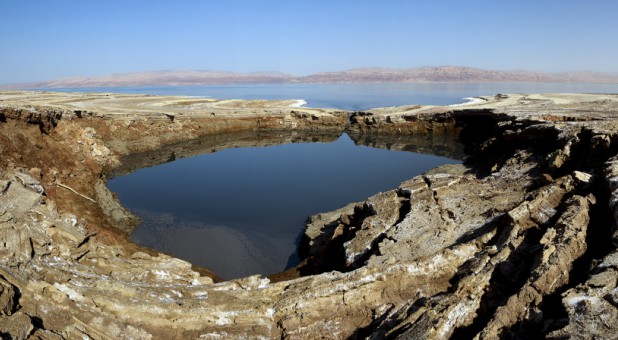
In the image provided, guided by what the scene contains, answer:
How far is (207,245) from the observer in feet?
55.1

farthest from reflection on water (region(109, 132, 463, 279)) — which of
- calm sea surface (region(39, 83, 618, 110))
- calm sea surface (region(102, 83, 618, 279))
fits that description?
calm sea surface (region(39, 83, 618, 110))

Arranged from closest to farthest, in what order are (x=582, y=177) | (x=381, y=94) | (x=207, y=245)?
(x=582, y=177), (x=207, y=245), (x=381, y=94)

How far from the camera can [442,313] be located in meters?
7.11

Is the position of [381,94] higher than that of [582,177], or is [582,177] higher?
[381,94]

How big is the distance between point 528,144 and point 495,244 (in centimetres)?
1589

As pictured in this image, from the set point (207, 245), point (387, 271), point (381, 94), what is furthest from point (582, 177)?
point (381, 94)

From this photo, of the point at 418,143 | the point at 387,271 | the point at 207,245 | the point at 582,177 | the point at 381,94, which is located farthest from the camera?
the point at 381,94

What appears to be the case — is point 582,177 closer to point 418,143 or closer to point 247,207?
point 247,207

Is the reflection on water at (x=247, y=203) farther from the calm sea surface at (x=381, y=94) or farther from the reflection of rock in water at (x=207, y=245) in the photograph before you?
the calm sea surface at (x=381, y=94)

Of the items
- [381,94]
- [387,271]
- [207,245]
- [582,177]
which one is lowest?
[207,245]

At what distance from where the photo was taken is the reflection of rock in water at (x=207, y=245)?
48.9 feet

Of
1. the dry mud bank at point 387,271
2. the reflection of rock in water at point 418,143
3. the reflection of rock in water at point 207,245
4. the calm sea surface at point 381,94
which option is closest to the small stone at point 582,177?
the dry mud bank at point 387,271

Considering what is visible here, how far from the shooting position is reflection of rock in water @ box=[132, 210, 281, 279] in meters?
14.9

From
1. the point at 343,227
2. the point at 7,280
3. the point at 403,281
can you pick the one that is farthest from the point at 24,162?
the point at 403,281
